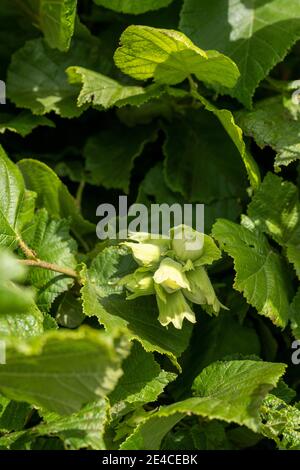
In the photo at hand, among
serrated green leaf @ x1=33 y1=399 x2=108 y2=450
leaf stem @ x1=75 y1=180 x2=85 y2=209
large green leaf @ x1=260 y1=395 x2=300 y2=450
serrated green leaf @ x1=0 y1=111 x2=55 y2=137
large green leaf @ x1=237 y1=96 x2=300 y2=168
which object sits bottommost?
leaf stem @ x1=75 y1=180 x2=85 y2=209

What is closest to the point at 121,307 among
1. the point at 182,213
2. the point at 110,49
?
the point at 182,213

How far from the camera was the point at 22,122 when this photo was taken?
4.84 ft

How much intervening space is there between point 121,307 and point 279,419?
294 mm

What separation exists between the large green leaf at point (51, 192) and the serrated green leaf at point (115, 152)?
0.41 feet

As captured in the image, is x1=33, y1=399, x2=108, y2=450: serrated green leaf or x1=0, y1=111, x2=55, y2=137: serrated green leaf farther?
x1=0, y1=111, x2=55, y2=137: serrated green leaf

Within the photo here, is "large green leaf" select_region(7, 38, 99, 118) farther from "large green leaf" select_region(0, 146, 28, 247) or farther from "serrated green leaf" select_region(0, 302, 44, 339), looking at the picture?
"serrated green leaf" select_region(0, 302, 44, 339)

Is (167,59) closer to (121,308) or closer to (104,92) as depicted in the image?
(104,92)

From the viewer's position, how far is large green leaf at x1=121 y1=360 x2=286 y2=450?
1.06 m

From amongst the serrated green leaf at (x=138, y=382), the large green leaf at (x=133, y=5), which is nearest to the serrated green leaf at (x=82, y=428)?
the serrated green leaf at (x=138, y=382)

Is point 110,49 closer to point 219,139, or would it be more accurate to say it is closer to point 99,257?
point 219,139

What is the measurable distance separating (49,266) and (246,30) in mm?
546

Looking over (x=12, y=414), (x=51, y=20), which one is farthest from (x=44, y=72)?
(x=12, y=414)

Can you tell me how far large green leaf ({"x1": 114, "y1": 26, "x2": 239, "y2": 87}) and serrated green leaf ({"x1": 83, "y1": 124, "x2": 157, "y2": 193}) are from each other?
22 cm

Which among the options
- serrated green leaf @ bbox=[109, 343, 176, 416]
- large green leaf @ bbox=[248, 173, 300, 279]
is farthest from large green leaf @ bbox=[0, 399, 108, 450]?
large green leaf @ bbox=[248, 173, 300, 279]
